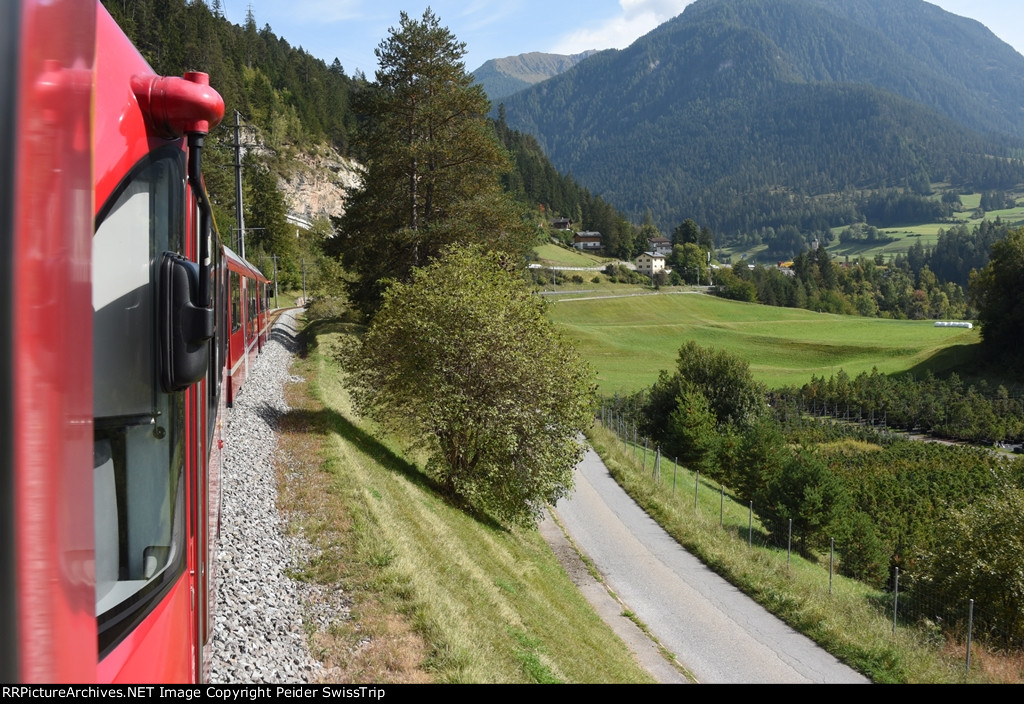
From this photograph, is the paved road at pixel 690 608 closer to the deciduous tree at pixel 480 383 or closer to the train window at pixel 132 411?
the deciduous tree at pixel 480 383

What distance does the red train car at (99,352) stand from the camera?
1.73 meters

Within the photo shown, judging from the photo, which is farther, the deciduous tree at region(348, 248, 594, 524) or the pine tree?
the pine tree

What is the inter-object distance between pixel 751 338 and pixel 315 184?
71175 mm

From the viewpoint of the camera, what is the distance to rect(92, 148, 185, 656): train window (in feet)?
9.95

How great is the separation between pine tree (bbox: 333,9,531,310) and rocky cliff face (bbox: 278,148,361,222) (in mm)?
85677

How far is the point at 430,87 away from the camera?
3475 cm

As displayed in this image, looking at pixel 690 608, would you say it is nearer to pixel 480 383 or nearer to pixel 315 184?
pixel 480 383

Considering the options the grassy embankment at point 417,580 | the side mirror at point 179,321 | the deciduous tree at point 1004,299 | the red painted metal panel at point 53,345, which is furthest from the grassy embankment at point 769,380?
the red painted metal panel at point 53,345

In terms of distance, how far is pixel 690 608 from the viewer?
2016 cm

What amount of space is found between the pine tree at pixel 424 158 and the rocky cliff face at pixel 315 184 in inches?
3373

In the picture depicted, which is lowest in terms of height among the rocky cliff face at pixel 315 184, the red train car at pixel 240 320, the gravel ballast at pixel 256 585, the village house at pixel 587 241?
the gravel ballast at pixel 256 585

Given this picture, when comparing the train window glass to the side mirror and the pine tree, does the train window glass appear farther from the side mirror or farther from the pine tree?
the side mirror

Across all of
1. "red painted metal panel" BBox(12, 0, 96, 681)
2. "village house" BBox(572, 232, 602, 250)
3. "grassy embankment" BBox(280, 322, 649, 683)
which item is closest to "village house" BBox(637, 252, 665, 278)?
"village house" BBox(572, 232, 602, 250)

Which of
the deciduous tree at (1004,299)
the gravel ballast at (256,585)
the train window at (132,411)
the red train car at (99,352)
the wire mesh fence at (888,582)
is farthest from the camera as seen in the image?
the deciduous tree at (1004,299)
